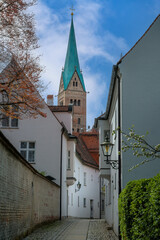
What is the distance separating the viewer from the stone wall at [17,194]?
395 inches

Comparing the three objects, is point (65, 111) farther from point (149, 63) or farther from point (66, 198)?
point (149, 63)

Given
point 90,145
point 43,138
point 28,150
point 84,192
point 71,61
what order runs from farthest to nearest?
1. point 71,61
2. point 90,145
3. point 84,192
4. point 43,138
5. point 28,150

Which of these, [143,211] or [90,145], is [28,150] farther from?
[90,145]

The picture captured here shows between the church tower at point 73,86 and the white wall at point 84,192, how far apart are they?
6477 centimetres

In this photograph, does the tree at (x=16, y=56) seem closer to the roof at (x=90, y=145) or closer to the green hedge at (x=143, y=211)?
the green hedge at (x=143, y=211)

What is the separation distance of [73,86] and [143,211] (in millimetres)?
116251

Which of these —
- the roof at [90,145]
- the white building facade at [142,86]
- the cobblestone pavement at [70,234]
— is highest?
the roof at [90,145]

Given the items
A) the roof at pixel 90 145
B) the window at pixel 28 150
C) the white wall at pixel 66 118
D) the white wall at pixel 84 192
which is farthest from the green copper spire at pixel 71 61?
the window at pixel 28 150

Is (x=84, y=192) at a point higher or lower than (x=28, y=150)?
lower

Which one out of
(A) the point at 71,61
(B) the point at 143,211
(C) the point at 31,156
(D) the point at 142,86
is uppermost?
(A) the point at 71,61

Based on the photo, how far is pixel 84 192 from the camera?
149 ft

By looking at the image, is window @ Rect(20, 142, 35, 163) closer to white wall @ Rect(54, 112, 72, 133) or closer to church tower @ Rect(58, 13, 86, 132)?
white wall @ Rect(54, 112, 72, 133)

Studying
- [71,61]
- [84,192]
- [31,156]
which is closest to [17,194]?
[31,156]

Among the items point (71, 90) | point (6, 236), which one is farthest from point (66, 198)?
point (71, 90)
